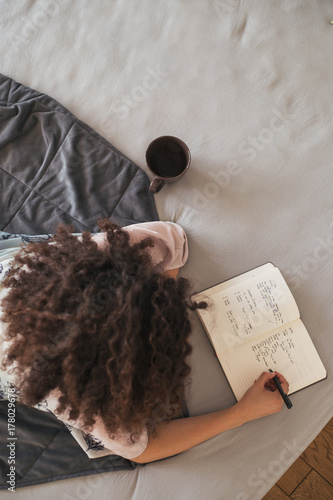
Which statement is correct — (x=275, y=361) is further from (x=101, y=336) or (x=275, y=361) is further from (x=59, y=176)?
(x=59, y=176)

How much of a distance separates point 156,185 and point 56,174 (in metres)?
0.26

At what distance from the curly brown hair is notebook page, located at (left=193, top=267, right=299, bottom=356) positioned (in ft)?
0.68

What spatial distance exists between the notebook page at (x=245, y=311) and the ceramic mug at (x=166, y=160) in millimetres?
282

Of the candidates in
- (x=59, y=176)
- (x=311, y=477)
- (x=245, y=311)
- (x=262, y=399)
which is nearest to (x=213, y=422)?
(x=262, y=399)

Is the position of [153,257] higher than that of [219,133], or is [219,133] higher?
[219,133]

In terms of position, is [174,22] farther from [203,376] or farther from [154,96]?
[203,376]

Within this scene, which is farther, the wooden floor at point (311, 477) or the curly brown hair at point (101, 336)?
the wooden floor at point (311, 477)

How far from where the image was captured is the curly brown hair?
496 millimetres

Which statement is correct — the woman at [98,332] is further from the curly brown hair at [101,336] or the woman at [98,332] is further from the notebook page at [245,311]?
the notebook page at [245,311]

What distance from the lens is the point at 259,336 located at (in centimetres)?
75

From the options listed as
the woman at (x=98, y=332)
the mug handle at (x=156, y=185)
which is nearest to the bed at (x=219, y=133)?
the mug handle at (x=156, y=185)

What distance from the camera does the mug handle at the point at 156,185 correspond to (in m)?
0.78

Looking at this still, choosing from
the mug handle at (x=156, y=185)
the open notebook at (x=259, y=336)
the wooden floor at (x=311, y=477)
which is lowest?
the wooden floor at (x=311, y=477)

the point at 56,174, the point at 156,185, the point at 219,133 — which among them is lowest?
the point at 56,174
